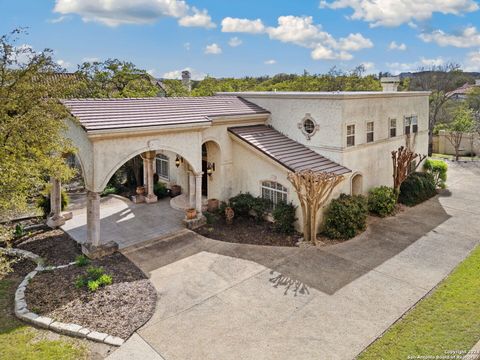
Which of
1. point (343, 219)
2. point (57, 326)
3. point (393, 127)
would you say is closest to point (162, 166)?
point (343, 219)

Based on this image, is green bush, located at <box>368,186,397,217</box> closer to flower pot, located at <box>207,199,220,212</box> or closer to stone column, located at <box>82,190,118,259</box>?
flower pot, located at <box>207,199,220,212</box>

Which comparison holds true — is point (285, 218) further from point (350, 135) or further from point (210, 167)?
point (350, 135)

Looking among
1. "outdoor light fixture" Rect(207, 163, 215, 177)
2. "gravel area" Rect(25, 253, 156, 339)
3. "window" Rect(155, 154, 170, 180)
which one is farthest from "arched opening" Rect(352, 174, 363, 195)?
"gravel area" Rect(25, 253, 156, 339)

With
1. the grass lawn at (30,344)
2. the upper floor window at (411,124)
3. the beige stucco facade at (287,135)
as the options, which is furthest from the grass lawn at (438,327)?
the upper floor window at (411,124)

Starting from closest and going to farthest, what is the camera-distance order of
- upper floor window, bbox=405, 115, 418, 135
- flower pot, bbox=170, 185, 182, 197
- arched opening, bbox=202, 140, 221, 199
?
arched opening, bbox=202, 140, 221, 199
flower pot, bbox=170, 185, 182, 197
upper floor window, bbox=405, 115, 418, 135

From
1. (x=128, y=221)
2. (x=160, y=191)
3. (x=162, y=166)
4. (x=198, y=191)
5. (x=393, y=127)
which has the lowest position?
(x=128, y=221)

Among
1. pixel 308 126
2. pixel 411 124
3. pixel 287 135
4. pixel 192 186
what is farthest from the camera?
pixel 411 124

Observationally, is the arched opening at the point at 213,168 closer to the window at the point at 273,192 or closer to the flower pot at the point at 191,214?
the flower pot at the point at 191,214
